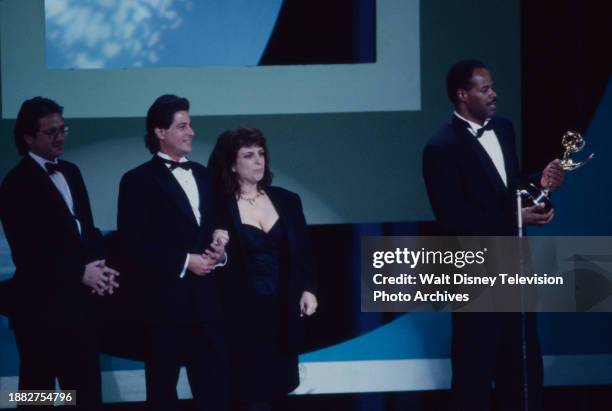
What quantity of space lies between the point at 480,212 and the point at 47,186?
1959 mm

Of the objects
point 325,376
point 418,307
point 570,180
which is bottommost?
point 325,376

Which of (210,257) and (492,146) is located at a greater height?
(492,146)

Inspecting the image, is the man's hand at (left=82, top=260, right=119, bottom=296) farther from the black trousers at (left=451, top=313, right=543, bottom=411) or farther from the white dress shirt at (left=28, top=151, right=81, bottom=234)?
the black trousers at (left=451, top=313, right=543, bottom=411)

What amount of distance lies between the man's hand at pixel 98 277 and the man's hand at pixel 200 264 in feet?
1.32

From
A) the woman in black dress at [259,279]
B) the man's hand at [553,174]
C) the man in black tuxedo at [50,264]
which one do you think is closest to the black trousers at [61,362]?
the man in black tuxedo at [50,264]

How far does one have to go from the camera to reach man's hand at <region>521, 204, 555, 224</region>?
373cm

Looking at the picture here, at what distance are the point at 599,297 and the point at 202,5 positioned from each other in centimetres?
265

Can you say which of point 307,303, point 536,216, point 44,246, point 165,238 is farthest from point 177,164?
point 536,216

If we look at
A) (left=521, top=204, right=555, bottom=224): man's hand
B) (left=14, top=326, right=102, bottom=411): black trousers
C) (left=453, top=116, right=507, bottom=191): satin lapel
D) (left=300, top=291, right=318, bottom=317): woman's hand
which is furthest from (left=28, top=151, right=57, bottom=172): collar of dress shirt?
(left=521, top=204, right=555, bottom=224): man's hand

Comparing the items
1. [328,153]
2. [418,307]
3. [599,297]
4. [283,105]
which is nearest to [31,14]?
[283,105]

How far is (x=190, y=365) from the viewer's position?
Result: 3.80 metres

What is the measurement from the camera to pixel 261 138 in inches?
153

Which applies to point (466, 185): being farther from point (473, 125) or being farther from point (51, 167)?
point (51, 167)

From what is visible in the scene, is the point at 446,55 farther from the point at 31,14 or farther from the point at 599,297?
the point at 31,14
